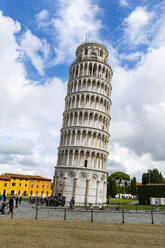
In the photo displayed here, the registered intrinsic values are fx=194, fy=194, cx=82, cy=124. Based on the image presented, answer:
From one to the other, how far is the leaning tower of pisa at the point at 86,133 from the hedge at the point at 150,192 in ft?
28.2

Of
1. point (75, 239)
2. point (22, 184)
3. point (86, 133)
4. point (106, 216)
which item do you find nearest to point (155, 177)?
point (86, 133)

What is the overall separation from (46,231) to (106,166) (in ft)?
120

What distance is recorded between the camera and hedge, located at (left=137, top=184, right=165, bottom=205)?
42.8 m

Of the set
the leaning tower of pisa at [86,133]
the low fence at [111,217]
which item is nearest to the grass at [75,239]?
the low fence at [111,217]

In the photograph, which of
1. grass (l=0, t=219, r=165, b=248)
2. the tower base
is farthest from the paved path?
the tower base

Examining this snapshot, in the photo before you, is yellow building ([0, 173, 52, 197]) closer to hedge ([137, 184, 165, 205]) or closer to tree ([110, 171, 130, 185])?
tree ([110, 171, 130, 185])

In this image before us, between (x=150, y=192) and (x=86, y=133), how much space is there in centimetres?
1972

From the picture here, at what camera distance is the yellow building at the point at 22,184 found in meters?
78.8

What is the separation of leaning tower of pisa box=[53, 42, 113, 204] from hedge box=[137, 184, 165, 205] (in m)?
8.59

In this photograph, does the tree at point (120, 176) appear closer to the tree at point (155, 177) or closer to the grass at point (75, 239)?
the tree at point (155, 177)

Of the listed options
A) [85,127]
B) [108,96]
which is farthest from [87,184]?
[108,96]

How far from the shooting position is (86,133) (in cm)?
4459

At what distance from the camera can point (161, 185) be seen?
43.2 metres

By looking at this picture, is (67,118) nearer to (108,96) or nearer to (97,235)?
(108,96)
